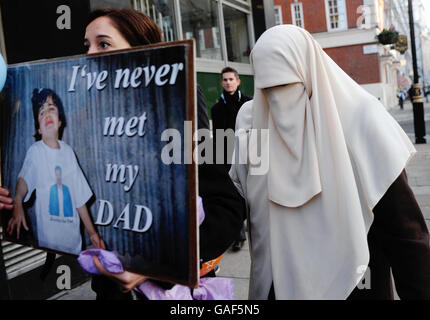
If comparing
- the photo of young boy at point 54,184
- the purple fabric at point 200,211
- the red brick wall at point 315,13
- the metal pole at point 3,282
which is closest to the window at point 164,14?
the metal pole at point 3,282

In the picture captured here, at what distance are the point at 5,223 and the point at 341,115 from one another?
1.49 metres

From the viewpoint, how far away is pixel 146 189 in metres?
1.30

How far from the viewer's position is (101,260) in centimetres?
134

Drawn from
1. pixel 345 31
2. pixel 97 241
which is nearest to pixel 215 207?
pixel 97 241

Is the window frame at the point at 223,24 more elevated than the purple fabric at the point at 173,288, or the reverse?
the window frame at the point at 223,24

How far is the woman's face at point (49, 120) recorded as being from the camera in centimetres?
149

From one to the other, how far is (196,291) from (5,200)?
2.80 ft

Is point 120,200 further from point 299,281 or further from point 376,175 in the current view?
point 376,175

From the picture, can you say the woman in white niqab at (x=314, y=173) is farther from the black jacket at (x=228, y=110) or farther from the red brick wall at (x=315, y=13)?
the red brick wall at (x=315, y=13)

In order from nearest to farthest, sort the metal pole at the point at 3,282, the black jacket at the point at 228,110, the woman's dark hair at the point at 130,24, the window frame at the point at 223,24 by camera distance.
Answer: the woman's dark hair at the point at 130,24, the metal pole at the point at 3,282, the black jacket at the point at 228,110, the window frame at the point at 223,24

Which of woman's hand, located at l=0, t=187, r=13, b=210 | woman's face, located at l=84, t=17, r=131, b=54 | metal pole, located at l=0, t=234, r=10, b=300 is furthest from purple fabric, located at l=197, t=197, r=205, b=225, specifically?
metal pole, located at l=0, t=234, r=10, b=300

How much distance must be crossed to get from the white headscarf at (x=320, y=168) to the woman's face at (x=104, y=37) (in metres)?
0.70

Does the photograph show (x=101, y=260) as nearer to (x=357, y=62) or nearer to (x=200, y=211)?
(x=200, y=211)
